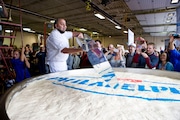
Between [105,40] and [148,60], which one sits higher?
[105,40]

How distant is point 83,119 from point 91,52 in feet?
1.66

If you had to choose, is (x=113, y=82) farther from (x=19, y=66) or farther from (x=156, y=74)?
(x=19, y=66)

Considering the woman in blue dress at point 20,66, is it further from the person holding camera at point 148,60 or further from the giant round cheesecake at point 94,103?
the person holding camera at point 148,60

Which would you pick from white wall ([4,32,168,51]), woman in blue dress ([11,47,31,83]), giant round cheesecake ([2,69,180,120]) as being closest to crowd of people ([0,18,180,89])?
woman in blue dress ([11,47,31,83])

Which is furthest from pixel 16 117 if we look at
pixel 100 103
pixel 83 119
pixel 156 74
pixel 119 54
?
pixel 119 54

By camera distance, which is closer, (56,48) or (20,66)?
(56,48)

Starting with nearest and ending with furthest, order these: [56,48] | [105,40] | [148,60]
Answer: [56,48] < [148,60] < [105,40]

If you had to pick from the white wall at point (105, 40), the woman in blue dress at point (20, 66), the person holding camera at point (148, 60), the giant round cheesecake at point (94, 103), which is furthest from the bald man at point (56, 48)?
the white wall at point (105, 40)

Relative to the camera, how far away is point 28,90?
1.01 metres

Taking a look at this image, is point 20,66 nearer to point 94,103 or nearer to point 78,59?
point 78,59

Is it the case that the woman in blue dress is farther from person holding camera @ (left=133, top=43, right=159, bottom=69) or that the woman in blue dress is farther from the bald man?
person holding camera @ (left=133, top=43, right=159, bottom=69)

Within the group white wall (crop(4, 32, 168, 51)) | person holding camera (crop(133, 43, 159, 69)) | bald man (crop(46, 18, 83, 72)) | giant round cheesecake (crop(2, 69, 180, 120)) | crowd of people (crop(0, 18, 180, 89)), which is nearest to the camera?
giant round cheesecake (crop(2, 69, 180, 120))

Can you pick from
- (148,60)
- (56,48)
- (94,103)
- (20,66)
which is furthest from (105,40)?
(94,103)

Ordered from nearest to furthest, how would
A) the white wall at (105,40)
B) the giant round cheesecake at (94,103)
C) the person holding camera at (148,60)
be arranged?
the giant round cheesecake at (94,103)
the person holding camera at (148,60)
the white wall at (105,40)
